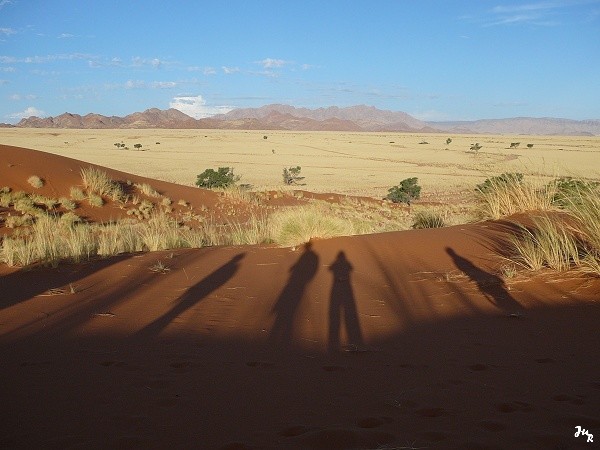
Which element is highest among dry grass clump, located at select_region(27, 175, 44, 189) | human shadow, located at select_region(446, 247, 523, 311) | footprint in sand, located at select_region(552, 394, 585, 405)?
dry grass clump, located at select_region(27, 175, 44, 189)

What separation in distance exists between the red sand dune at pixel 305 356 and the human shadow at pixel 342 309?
3 centimetres

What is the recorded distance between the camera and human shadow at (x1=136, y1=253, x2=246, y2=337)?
224 inches

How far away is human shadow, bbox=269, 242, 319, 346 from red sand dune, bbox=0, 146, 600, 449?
30mm

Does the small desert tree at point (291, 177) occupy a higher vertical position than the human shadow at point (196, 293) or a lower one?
higher

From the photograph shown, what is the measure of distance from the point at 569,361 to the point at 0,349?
4817 mm

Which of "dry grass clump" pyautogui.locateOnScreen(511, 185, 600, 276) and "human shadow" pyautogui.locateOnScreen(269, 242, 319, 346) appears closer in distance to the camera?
"human shadow" pyautogui.locateOnScreen(269, 242, 319, 346)

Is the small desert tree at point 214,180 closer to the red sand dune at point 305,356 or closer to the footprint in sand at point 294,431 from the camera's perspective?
the red sand dune at point 305,356

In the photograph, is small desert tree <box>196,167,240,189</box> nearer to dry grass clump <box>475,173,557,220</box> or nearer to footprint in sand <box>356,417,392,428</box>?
dry grass clump <box>475,173,557,220</box>

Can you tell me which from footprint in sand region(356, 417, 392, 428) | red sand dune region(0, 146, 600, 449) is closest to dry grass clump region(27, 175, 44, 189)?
red sand dune region(0, 146, 600, 449)

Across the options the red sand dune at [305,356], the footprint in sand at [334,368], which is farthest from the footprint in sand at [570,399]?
the footprint in sand at [334,368]

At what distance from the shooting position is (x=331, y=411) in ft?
11.8

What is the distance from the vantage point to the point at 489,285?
6.54 metres

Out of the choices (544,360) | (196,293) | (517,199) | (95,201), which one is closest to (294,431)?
(544,360)

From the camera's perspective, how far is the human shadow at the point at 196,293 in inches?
224
